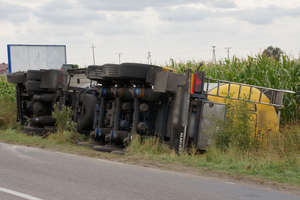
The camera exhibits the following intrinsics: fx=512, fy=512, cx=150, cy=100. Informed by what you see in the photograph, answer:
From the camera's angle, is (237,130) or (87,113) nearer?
(237,130)

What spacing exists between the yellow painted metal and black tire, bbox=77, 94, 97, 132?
464 cm

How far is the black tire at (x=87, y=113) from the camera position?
17219 mm

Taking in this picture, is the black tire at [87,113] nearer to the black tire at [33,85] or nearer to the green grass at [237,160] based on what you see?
the black tire at [33,85]

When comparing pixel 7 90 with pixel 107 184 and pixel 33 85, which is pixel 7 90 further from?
pixel 107 184

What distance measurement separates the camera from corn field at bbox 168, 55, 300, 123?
1730cm

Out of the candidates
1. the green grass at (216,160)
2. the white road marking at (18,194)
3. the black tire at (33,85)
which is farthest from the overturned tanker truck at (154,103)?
the white road marking at (18,194)

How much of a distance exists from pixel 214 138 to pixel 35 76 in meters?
8.56

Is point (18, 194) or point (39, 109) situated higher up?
point (18, 194)

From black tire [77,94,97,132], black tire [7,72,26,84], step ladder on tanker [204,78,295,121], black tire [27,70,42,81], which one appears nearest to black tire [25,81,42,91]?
black tire [27,70,42,81]

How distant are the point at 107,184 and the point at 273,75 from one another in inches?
411

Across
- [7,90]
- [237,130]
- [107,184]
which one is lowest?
[7,90]

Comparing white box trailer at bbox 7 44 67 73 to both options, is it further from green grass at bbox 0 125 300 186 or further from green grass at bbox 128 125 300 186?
green grass at bbox 128 125 300 186

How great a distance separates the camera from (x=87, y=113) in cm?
1722

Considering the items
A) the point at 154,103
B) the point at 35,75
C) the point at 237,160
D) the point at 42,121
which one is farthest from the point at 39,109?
the point at 237,160
